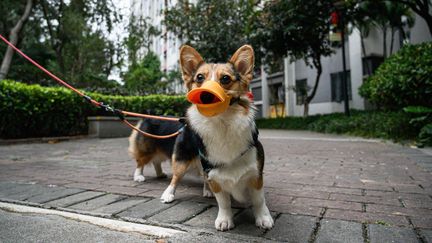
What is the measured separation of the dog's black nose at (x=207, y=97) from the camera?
1.56 metres

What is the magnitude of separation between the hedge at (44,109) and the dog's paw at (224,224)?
7621mm

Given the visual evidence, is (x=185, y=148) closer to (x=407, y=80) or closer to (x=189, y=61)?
(x=189, y=61)

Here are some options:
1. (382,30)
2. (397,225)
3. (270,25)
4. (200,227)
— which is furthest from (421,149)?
(382,30)

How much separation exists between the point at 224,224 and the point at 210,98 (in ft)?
2.57

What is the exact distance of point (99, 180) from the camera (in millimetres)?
3209

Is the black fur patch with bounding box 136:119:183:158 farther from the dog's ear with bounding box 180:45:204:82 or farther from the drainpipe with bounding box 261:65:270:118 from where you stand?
the drainpipe with bounding box 261:65:270:118

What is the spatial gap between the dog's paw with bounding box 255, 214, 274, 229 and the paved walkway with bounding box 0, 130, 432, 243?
42 mm

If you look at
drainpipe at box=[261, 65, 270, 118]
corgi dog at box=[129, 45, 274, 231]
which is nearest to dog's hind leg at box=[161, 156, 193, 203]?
corgi dog at box=[129, 45, 274, 231]

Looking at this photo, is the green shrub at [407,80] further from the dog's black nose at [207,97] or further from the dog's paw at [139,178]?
the dog's black nose at [207,97]

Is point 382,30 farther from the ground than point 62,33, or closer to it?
closer to it

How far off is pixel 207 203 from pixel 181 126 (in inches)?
30.2

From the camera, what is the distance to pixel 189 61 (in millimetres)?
1928

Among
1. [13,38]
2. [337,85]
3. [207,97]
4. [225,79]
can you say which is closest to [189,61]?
[225,79]

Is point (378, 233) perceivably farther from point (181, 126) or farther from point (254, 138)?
point (181, 126)
